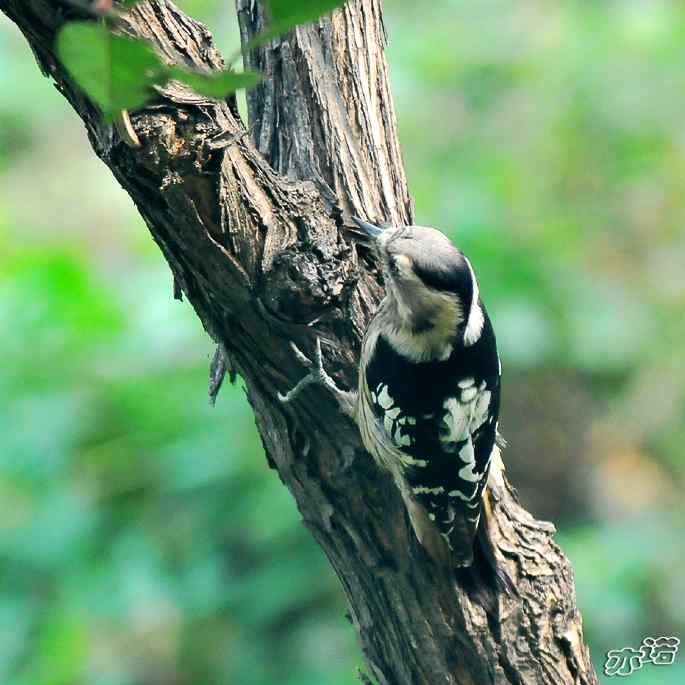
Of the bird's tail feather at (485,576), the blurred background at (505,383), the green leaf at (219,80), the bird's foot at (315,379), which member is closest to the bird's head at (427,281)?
the bird's foot at (315,379)

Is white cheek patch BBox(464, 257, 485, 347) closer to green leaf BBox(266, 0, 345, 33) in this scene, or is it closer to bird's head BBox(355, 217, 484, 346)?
bird's head BBox(355, 217, 484, 346)

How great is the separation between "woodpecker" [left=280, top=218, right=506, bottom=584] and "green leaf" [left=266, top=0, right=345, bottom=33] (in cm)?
148

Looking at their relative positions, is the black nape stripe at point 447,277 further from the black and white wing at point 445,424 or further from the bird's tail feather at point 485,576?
the bird's tail feather at point 485,576

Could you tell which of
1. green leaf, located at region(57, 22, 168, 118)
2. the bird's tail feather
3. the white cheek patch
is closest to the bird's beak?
the white cheek patch

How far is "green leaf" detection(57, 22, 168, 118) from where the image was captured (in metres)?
0.57

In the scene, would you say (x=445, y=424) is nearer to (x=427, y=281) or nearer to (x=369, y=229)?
(x=427, y=281)

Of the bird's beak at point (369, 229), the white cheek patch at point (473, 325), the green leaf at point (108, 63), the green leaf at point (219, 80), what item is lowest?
the green leaf at point (219, 80)

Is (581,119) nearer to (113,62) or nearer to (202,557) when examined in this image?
(202,557)

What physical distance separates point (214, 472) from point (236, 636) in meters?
0.68

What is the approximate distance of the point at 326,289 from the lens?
199 cm

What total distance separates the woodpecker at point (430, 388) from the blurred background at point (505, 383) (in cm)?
142

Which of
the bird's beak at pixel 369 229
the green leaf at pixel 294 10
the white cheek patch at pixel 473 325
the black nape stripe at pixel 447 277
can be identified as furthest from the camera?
the white cheek patch at pixel 473 325

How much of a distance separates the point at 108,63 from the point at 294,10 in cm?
11

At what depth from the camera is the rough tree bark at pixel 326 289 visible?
174 centimetres
